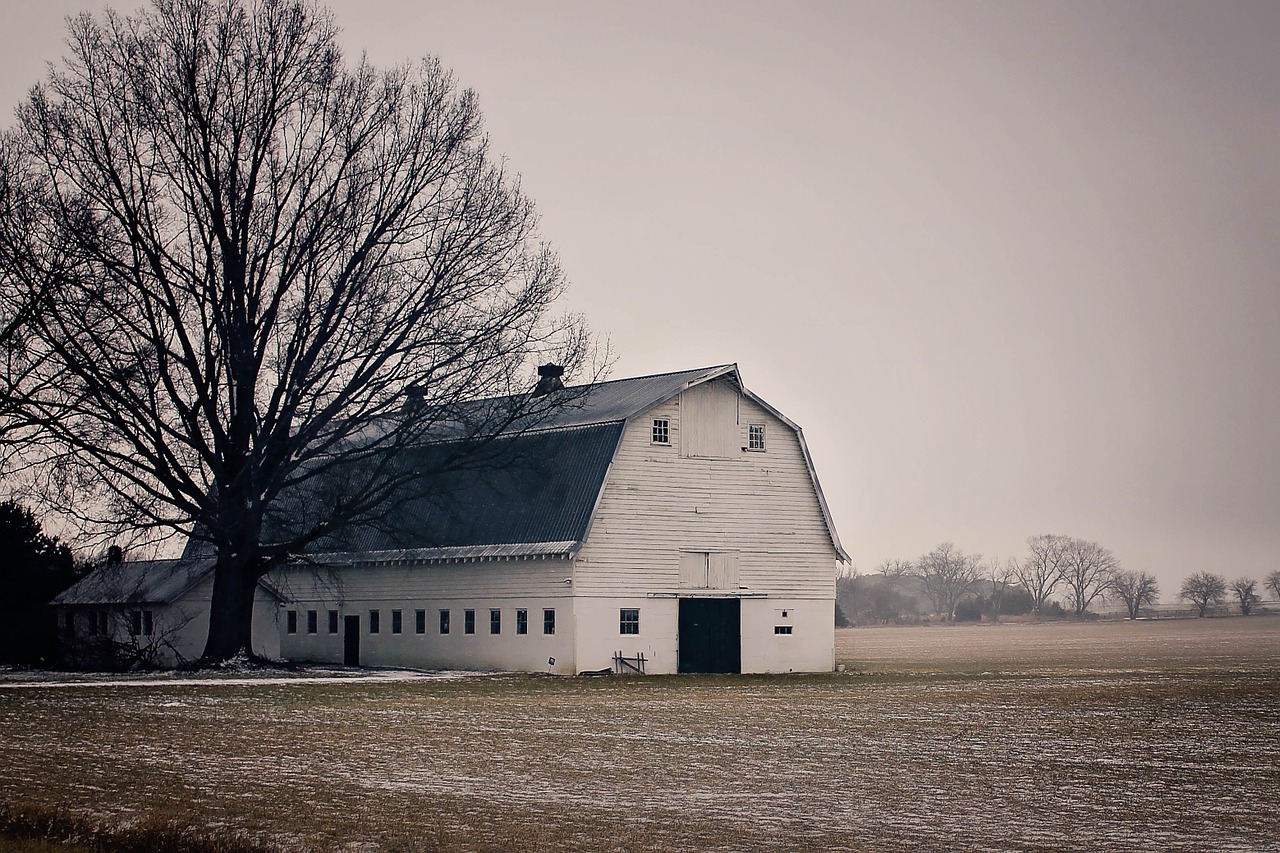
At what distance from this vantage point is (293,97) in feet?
155

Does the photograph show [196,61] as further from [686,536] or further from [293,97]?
[686,536]

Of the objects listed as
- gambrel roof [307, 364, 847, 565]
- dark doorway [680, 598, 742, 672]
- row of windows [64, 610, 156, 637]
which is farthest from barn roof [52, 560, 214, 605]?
dark doorway [680, 598, 742, 672]

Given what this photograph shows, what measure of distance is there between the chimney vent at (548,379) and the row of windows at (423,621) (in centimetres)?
709

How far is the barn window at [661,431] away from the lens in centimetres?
5119

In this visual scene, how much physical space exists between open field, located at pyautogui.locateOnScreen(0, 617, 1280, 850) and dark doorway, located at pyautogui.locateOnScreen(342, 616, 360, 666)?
684 inches

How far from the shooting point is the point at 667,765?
71.5ft

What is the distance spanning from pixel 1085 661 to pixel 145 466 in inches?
1364

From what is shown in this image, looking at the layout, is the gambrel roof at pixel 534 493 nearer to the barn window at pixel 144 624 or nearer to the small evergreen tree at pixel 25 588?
the barn window at pixel 144 624

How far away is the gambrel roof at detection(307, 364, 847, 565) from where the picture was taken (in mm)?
49781

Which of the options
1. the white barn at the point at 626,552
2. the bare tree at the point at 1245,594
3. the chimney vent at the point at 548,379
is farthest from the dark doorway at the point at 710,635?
the bare tree at the point at 1245,594

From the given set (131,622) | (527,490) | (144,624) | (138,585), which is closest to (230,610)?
(527,490)

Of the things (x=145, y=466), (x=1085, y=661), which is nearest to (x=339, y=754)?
(x=145, y=466)

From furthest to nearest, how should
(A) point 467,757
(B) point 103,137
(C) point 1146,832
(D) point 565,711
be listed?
(B) point 103,137 → (D) point 565,711 → (A) point 467,757 → (C) point 1146,832

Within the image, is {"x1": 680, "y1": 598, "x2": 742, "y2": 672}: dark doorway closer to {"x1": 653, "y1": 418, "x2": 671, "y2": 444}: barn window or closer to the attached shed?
{"x1": 653, "y1": 418, "x2": 671, "y2": 444}: barn window
